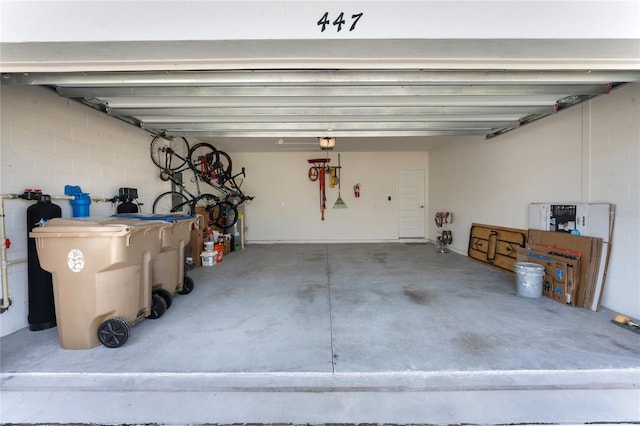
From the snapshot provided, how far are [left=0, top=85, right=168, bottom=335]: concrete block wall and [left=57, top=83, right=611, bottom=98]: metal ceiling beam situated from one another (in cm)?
36

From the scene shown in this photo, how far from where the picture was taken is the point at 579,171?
333 centimetres

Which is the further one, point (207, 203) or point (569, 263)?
point (207, 203)

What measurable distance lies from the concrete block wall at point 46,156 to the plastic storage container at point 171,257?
2.23ft

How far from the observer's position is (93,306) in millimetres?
2133

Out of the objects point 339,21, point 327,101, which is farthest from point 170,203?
point 339,21

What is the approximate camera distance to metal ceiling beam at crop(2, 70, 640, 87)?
223 cm

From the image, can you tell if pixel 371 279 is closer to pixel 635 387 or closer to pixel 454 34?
pixel 635 387

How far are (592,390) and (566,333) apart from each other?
2.84 ft

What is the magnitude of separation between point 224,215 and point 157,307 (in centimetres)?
373

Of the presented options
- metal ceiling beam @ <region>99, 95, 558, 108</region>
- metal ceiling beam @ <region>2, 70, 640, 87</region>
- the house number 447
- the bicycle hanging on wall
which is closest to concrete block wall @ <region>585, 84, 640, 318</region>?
metal ceiling beam @ <region>99, 95, 558, 108</region>

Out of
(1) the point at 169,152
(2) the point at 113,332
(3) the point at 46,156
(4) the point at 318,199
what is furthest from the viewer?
(4) the point at 318,199

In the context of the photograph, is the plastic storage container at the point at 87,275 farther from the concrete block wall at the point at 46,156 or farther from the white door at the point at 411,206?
the white door at the point at 411,206

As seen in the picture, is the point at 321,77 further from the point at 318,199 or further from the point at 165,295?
the point at 318,199

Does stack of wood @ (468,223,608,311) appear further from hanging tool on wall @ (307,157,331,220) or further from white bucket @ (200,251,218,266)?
white bucket @ (200,251,218,266)
